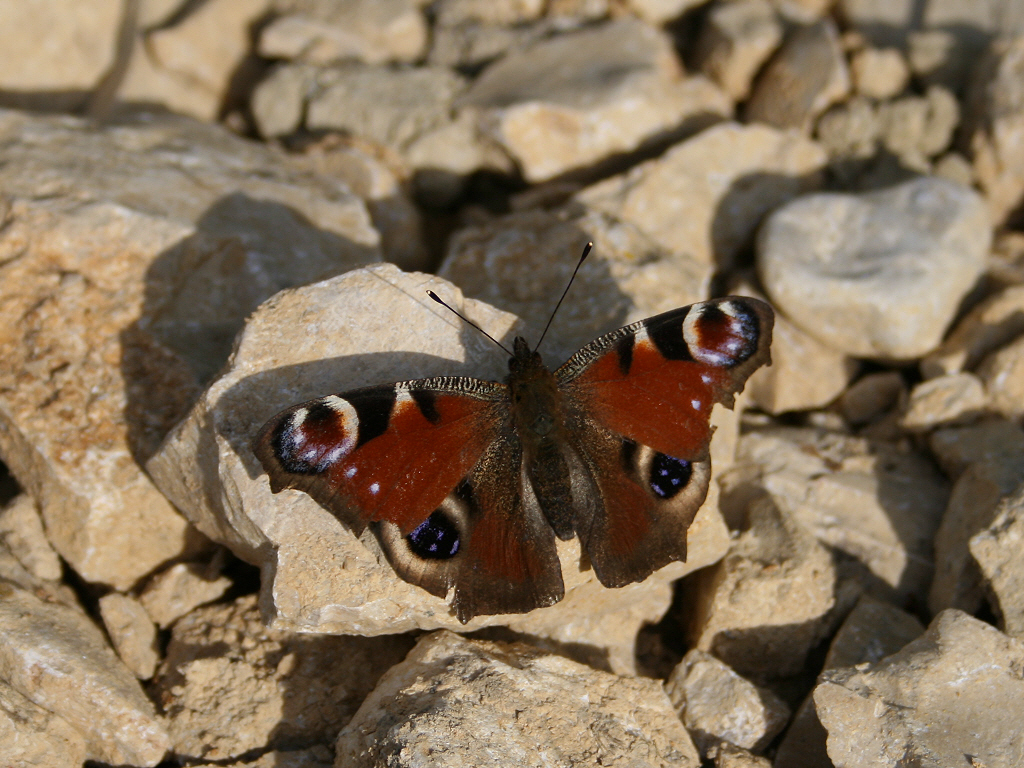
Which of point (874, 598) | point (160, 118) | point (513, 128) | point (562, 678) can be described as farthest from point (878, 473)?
point (160, 118)

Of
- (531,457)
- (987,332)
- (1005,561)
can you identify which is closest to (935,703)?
(1005,561)

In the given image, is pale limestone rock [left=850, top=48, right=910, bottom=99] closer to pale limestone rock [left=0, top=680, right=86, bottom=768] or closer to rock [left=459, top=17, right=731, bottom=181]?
rock [left=459, top=17, right=731, bottom=181]

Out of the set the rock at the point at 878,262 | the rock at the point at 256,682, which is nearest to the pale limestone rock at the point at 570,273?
the rock at the point at 878,262

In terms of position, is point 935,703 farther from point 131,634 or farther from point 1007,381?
point 131,634

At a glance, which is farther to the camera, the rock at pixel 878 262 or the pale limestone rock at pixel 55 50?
the pale limestone rock at pixel 55 50

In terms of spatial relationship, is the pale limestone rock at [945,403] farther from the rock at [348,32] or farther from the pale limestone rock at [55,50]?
the pale limestone rock at [55,50]

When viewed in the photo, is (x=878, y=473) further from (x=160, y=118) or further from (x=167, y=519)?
(x=160, y=118)

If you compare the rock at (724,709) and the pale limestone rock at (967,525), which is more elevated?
the pale limestone rock at (967,525)
